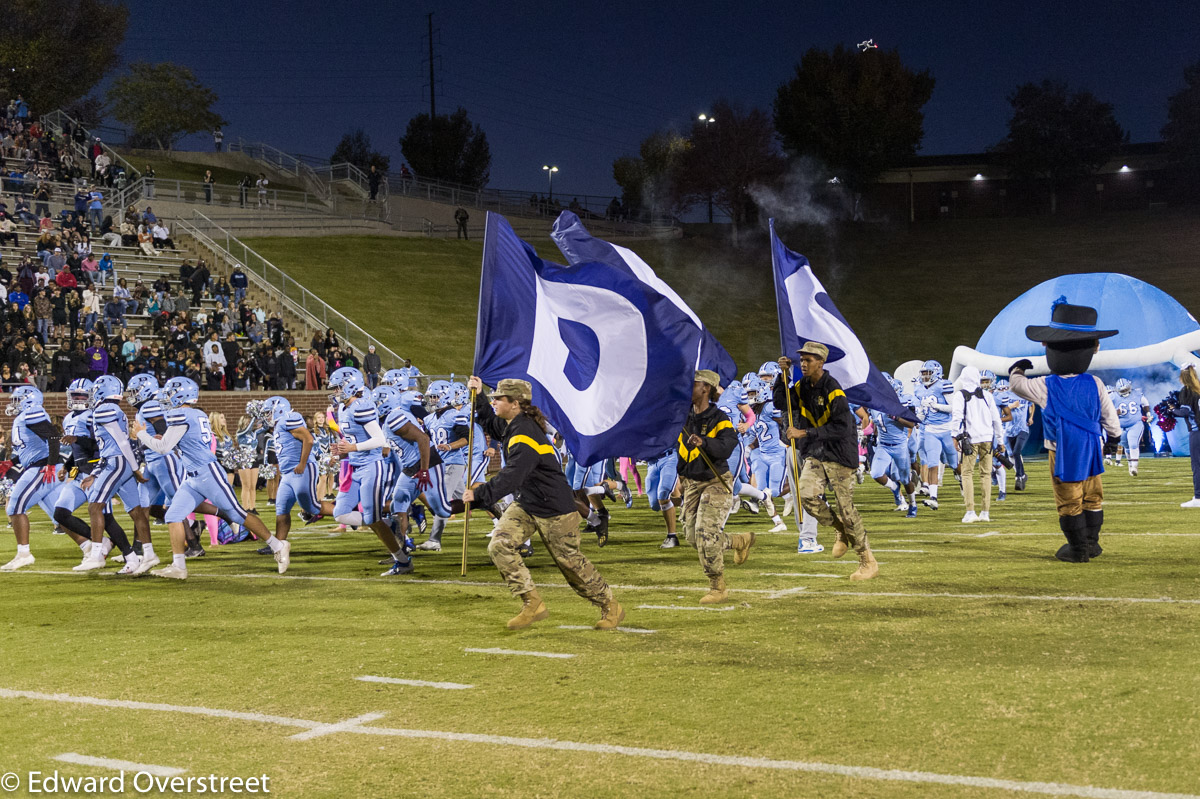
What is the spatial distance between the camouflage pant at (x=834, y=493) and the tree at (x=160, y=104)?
189ft

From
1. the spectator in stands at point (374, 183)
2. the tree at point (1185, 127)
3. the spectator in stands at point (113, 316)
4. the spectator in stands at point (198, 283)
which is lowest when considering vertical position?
the spectator in stands at point (113, 316)

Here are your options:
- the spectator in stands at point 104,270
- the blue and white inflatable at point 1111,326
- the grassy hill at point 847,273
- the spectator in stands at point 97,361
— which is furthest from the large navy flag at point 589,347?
the grassy hill at point 847,273

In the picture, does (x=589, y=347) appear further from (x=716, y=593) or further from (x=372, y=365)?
(x=372, y=365)

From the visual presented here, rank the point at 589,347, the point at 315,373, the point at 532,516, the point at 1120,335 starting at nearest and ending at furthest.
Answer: the point at 532,516, the point at 589,347, the point at 315,373, the point at 1120,335

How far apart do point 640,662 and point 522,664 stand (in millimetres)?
710

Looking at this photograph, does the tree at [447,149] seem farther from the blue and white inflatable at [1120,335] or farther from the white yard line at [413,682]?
the white yard line at [413,682]

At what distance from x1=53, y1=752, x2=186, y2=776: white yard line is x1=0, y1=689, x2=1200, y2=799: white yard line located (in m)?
0.79

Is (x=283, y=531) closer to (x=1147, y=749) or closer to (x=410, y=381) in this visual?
(x=410, y=381)

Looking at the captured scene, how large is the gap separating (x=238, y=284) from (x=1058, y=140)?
48889 mm

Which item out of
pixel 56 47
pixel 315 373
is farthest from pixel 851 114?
pixel 315 373

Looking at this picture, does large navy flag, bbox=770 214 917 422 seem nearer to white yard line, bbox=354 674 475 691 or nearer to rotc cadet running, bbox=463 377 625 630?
rotc cadet running, bbox=463 377 625 630

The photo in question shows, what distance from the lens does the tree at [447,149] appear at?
233ft

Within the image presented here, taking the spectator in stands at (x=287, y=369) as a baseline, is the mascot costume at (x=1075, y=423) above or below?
below

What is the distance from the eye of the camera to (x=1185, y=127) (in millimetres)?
63156
